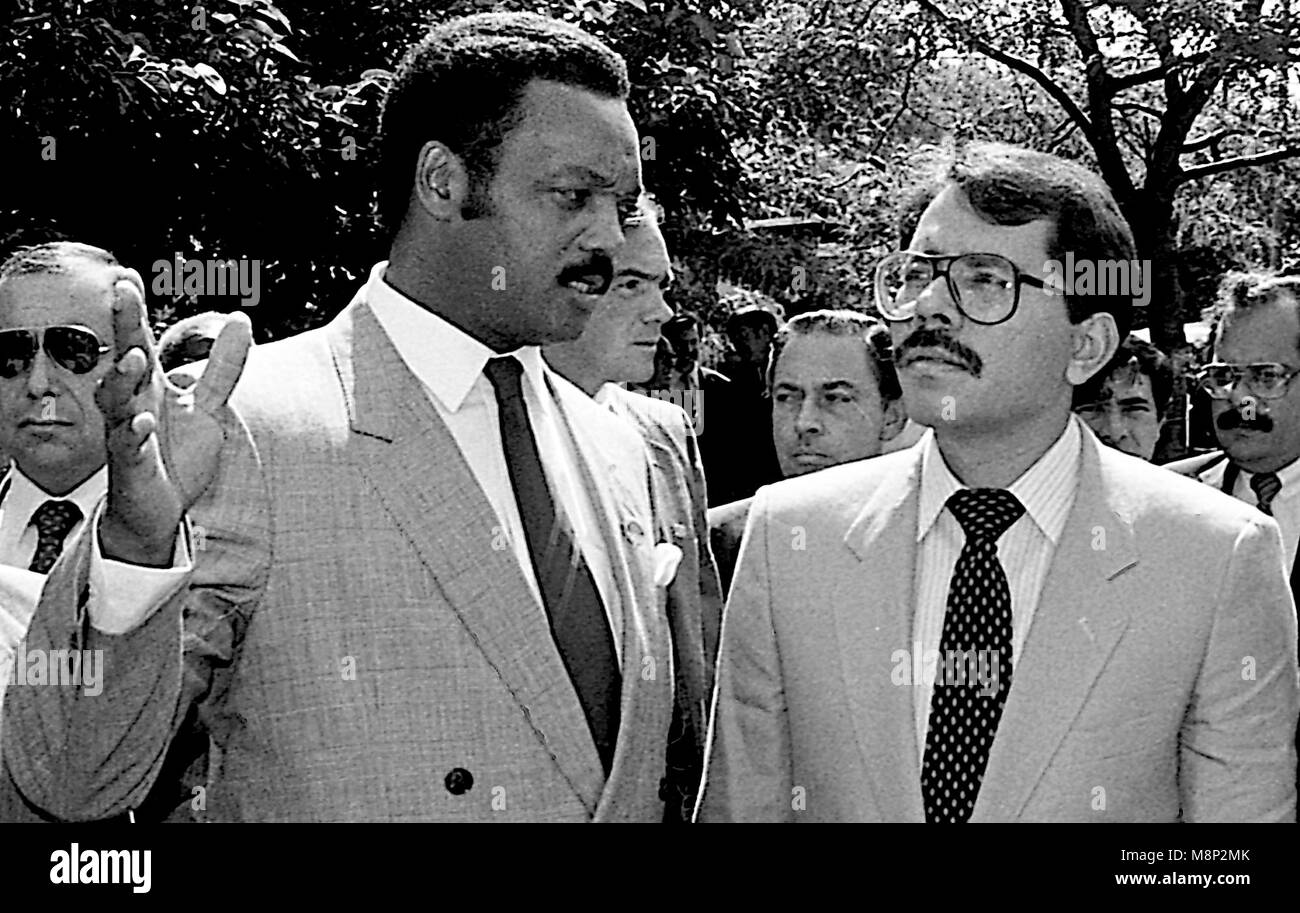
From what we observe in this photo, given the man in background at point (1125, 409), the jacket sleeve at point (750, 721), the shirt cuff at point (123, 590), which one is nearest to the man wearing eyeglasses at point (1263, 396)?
the man in background at point (1125, 409)

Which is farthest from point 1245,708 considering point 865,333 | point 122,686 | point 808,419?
point 865,333

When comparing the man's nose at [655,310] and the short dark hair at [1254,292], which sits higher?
the short dark hair at [1254,292]

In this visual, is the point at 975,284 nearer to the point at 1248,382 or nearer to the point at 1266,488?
the point at 1248,382

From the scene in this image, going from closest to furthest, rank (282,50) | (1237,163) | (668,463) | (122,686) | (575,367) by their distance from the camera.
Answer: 1. (122,686)
2. (668,463)
3. (575,367)
4. (282,50)
5. (1237,163)

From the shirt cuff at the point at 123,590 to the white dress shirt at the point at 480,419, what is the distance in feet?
2.24

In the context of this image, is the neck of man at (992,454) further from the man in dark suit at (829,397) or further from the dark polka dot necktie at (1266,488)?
the dark polka dot necktie at (1266,488)

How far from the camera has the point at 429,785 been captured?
8.41ft

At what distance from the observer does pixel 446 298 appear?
2.83 metres

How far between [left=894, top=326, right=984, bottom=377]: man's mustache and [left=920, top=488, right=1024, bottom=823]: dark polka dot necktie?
246mm

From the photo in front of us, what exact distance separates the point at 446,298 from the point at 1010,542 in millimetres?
1001

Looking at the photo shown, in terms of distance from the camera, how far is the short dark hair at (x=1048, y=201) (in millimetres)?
3090
